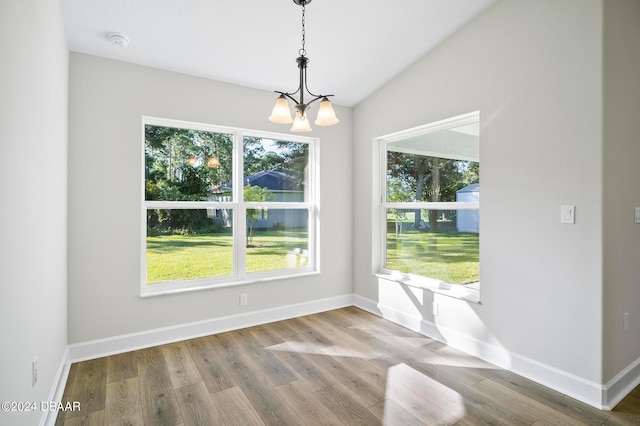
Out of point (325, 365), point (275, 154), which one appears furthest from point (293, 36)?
point (325, 365)

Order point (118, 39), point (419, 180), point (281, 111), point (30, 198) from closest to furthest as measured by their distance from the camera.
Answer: point (30, 198) < point (281, 111) < point (118, 39) < point (419, 180)

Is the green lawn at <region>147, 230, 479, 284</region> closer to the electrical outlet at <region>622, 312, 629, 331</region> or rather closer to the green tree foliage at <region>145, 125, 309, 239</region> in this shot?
the green tree foliage at <region>145, 125, 309, 239</region>

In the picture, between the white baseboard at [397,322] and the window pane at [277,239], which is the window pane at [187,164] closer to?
the window pane at [277,239]

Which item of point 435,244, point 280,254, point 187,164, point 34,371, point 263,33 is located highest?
point 263,33

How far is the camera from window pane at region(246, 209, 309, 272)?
381 centimetres

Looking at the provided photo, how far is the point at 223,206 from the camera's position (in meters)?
3.61

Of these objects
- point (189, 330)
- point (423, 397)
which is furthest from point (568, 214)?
point (189, 330)

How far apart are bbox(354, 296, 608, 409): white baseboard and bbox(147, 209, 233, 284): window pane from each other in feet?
6.69

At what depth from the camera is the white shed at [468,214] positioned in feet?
10.0

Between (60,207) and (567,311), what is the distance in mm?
3732

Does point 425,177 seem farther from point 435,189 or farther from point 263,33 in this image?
point 263,33

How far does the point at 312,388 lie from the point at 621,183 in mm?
2630

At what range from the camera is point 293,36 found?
288cm

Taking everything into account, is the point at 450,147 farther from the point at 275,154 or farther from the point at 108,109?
the point at 108,109
